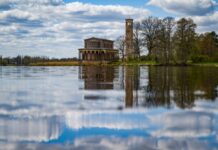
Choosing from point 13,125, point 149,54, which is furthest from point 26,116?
point 149,54

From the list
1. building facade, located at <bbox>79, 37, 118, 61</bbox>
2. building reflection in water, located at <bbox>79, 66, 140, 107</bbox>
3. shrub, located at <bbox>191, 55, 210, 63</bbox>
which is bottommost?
building reflection in water, located at <bbox>79, 66, 140, 107</bbox>

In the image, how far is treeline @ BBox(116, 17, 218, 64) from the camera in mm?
94438

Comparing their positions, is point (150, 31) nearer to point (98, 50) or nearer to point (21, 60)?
point (98, 50)

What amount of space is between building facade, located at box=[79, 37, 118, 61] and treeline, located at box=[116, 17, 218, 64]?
27498mm

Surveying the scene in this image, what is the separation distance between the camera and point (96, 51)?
142 meters

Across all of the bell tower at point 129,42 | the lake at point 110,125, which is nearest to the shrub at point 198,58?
the bell tower at point 129,42

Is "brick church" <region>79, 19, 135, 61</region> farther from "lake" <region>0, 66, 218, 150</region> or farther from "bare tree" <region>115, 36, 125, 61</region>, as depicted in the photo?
"lake" <region>0, 66, 218, 150</region>

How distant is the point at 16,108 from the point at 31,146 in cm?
651

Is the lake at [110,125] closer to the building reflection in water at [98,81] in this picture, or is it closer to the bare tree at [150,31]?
the building reflection in water at [98,81]

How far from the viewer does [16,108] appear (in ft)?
49.5

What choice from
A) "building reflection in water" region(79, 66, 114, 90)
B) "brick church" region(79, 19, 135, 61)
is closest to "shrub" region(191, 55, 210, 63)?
"brick church" region(79, 19, 135, 61)

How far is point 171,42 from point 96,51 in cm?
4770

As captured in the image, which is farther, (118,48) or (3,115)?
(118,48)

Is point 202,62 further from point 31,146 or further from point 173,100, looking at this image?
point 31,146
